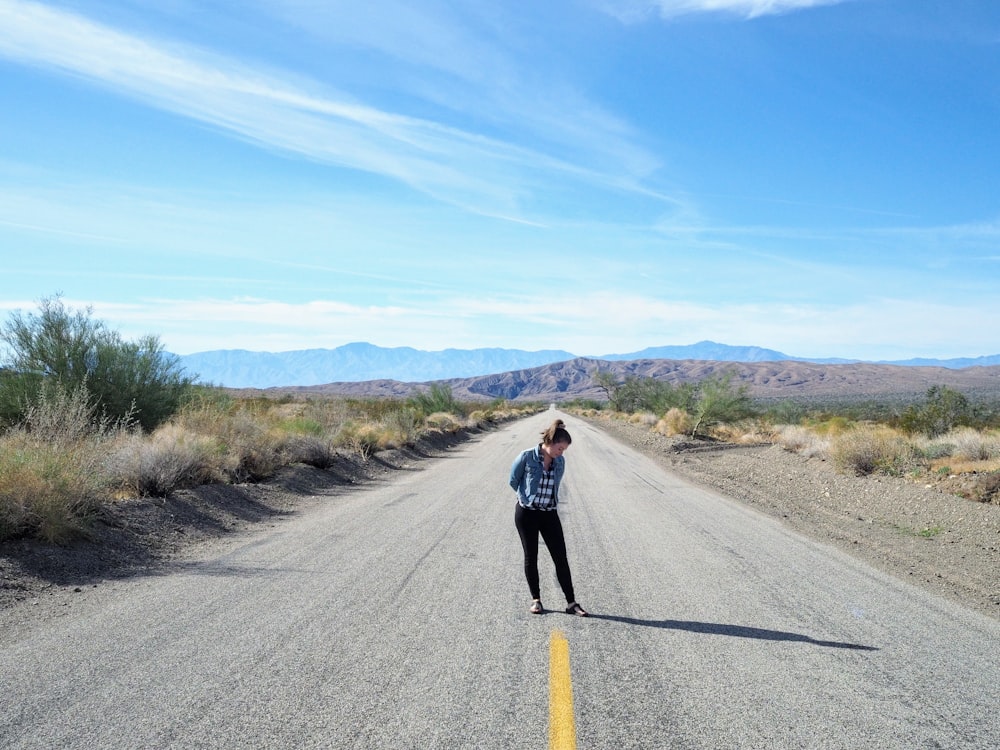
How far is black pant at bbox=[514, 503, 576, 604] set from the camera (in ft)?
20.9

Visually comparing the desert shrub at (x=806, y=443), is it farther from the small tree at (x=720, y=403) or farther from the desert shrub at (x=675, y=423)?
the desert shrub at (x=675, y=423)

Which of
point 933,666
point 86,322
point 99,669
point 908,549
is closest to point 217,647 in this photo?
point 99,669

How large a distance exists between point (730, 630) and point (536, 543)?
1.80 m

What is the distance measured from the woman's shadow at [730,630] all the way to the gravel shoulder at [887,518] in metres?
2.60

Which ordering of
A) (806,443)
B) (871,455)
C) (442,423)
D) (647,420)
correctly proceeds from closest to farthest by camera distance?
(871,455), (806,443), (442,423), (647,420)

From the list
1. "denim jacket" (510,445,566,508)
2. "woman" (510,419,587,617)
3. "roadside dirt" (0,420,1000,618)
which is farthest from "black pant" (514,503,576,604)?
"roadside dirt" (0,420,1000,618)

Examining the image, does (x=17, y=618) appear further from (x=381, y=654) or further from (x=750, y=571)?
(x=750, y=571)

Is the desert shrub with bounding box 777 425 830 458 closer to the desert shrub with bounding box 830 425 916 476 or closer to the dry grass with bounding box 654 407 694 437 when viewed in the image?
the desert shrub with bounding box 830 425 916 476

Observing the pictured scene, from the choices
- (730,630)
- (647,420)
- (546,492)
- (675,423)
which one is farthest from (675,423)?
(730,630)

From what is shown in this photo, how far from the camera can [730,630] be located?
5789 mm

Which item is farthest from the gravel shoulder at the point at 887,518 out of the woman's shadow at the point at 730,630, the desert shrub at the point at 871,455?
the woman's shadow at the point at 730,630

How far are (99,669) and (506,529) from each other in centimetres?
614

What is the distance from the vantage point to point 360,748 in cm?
368

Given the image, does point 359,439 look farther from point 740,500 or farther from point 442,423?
point 442,423
